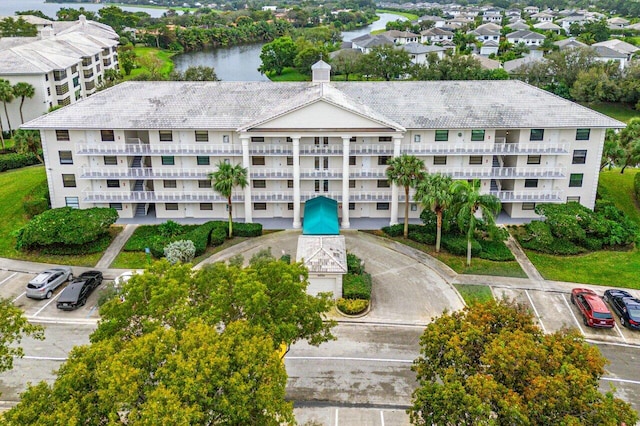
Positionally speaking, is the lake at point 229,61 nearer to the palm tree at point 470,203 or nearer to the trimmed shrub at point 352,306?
the palm tree at point 470,203

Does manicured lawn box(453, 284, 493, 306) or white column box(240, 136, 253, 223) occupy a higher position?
white column box(240, 136, 253, 223)

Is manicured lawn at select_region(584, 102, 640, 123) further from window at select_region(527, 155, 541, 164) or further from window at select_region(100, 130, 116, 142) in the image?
window at select_region(100, 130, 116, 142)

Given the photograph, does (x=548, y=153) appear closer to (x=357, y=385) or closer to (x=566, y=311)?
(x=566, y=311)

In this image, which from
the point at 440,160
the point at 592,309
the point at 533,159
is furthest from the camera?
the point at 533,159

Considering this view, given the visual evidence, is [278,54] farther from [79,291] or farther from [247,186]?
[79,291]

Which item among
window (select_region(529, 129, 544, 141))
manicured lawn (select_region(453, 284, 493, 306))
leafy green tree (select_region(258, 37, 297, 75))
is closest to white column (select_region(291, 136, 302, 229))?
manicured lawn (select_region(453, 284, 493, 306))

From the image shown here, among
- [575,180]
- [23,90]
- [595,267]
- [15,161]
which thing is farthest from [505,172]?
[23,90]
